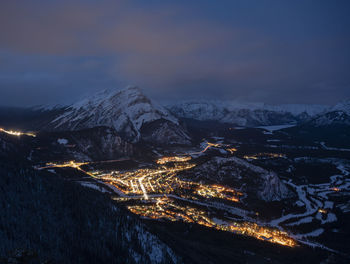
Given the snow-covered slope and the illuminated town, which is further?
the snow-covered slope

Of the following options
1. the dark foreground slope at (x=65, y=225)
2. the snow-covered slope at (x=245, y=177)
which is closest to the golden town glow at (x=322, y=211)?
the snow-covered slope at (x=245, y=177)

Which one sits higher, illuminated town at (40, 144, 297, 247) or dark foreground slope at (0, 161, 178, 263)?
dark foreground slope at (0, 161, 178, 263)

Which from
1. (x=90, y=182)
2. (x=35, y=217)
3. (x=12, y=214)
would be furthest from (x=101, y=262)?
(x=90, y=182)

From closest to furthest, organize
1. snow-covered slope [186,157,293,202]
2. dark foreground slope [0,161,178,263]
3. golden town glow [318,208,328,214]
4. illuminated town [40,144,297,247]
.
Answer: dark foreground slope [0,161,178,263] < illuminated town [40,144,297,247] < golden town glow [318,208,328,214] < snow-covered slope [186,157,293,202]

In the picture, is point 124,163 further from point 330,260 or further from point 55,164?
point 330,260

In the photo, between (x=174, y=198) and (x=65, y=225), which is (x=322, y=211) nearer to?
(x=174, y=198)

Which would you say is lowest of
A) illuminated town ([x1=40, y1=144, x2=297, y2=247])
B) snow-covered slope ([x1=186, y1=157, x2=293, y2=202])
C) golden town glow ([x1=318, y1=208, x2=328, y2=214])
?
golden town glow ([x1=318, y1=208, x2=328, y2=214])

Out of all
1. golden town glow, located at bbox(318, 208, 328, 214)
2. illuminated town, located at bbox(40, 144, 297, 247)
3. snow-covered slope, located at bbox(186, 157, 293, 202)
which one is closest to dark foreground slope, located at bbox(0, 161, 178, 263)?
illuminated town, located at bbox(40, 144, 297, 247)

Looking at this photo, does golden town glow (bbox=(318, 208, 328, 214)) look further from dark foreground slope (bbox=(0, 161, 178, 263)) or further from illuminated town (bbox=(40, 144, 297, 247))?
dark foreground slope (bbox=(0, 161, 178, 263))

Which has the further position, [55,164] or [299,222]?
[55,164]
